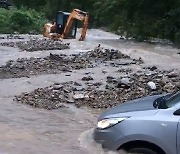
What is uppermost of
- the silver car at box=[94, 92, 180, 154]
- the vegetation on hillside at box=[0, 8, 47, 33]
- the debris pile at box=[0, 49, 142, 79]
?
the silver car at box=[94, 92, 180, 154]

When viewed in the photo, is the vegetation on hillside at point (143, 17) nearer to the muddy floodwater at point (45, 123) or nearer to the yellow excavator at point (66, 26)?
the yellow excavator at point (66, 26)

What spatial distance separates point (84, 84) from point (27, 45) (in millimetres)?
13084

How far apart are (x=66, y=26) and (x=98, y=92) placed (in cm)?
1743

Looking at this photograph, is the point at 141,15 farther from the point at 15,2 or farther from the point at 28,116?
the point at 15,2

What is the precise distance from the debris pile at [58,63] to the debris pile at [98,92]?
9.29 ft

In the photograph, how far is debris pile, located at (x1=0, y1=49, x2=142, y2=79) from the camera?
56.9 ft

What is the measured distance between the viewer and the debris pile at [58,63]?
1734cm

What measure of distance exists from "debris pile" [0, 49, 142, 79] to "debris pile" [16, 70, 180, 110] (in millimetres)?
2831

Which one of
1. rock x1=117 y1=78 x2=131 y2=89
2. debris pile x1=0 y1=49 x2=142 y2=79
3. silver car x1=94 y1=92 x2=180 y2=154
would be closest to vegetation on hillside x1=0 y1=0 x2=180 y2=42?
debris pile x1=0 y1=49 x2=142 y2=79

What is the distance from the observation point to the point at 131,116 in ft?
19.6

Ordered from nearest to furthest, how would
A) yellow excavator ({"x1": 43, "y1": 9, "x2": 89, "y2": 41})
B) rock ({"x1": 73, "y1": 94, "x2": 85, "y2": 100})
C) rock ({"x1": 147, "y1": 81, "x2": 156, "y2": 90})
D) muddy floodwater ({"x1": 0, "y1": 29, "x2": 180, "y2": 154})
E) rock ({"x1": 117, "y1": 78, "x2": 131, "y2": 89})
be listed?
muddy floodwater ({"x1": 0, "y1": 29, "x2": 180, "y2": 154}) → rock ({"x1": 73, "y1": 94, "x2": 85, "y2": 100}) → rock ({"x1": 147, "y1": 81, "x2": 156, "y2": 90}) → rock ({"x1": 117, "y1": 78, "x2": 131, "y2": 89}) → yellow excavator ({"x1": 43, "y1": 9, "x2": 89, "y2": 41})

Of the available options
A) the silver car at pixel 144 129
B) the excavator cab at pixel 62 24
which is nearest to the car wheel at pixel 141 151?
the silver car at pixel 144 129

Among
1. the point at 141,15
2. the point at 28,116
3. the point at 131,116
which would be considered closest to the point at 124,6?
the point at 141,15

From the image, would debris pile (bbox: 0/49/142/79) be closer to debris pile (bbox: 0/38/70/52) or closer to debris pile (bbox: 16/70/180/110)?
debris pile (bbox: 16/70/180/110)
